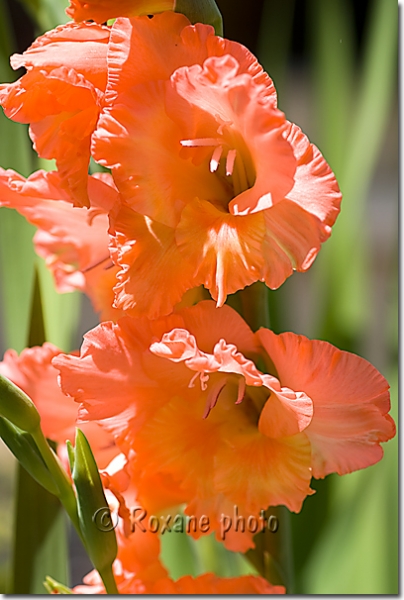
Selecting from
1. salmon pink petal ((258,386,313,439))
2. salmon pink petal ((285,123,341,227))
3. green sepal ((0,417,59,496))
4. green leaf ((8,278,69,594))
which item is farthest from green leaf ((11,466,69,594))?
salmon pink petal ((285,123,341,227))

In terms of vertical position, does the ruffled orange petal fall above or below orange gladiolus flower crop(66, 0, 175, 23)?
below

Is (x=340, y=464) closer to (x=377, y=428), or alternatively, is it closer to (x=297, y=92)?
(x=377, y=428)

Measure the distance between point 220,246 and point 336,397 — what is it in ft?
0.35

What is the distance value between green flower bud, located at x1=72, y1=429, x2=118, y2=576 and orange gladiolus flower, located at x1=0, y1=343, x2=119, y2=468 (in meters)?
→ 0.09

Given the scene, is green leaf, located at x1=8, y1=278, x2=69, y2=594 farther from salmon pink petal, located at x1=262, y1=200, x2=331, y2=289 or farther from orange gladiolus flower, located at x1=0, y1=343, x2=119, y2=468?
salmon pink petal, located at x1=262, y1=200, x2=331, y2=289

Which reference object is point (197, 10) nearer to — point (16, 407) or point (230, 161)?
point (230, 161)

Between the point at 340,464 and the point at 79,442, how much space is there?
153mm

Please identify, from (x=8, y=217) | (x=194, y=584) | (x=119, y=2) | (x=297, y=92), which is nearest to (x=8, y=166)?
(x=8, y=217)

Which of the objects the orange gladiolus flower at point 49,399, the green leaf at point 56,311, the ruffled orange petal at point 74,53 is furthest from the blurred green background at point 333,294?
the ruffled orange petal at point 74,53

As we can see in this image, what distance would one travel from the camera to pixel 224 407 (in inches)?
18.0

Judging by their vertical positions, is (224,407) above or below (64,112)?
below

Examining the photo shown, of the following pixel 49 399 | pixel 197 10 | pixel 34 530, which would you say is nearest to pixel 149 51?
pixel 197 10

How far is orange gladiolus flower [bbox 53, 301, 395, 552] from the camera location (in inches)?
15.2

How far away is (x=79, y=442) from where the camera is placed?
1.29 ft
